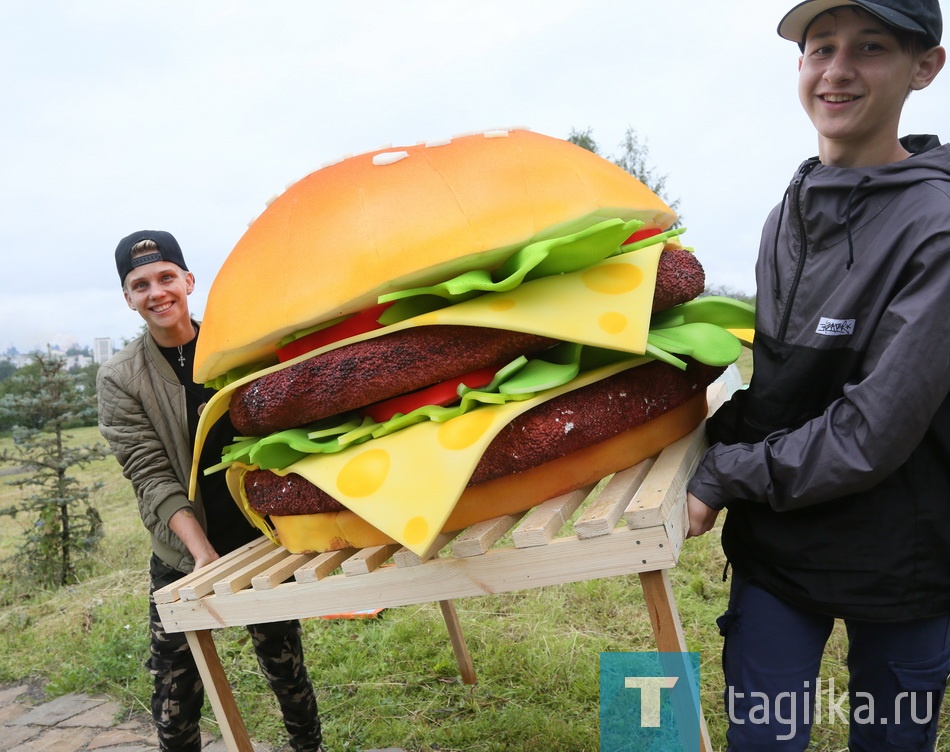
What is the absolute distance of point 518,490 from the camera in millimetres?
1864

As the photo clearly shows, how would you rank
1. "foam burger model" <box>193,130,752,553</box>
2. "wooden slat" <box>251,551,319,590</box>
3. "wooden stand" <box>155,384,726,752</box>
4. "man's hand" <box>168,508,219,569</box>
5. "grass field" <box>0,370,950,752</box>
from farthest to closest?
"grass field" <box>0,370,950,752</box>
"man's hand" <box>168,508,219,569</box>
"wooden slat" <box>251,551,319,590</box>
"foam burger model" <box>193,130,752,553</box>
"wooden stand" <box>155,384,726,752</box>

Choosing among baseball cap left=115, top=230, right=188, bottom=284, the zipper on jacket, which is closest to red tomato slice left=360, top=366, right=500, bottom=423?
the zipper on jacket

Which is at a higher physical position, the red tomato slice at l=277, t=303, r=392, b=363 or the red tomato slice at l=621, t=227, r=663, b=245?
the red tomato slice at l=621, t=227, r=663, b=245

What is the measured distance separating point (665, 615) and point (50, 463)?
18.8 feet

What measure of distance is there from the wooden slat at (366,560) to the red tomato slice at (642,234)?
1054 mm

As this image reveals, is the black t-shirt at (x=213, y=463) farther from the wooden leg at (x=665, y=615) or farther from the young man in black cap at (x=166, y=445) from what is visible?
the wooden leg at (x=665, y=615)

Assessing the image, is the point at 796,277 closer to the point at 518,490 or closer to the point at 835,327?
the point at 835,327

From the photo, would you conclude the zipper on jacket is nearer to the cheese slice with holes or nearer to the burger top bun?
the cheese slice with holes

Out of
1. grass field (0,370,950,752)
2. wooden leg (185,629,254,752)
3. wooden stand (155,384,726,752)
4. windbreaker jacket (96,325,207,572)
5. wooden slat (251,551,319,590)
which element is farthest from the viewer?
grass field (0,370,950,752)

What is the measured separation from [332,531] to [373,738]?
5.42ft

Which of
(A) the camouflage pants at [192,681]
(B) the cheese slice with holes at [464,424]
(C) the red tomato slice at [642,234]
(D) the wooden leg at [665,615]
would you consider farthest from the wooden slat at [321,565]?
(C) the red tomato slice at [642,234]

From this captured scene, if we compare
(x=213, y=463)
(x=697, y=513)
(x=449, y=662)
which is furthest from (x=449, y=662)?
(x=697, y=513)

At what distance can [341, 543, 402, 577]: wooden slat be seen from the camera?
1825 millimetres

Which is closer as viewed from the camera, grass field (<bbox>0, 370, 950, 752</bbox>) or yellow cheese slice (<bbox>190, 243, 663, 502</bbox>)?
yellow cheese slice (<bbox>190, 243, 663, 502</bbox>)
